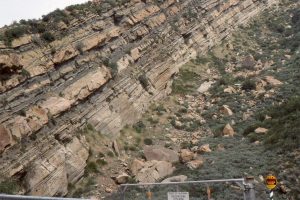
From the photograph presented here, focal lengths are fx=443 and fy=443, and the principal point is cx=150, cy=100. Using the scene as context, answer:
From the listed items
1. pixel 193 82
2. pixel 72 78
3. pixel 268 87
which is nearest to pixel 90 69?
pixel 72 78

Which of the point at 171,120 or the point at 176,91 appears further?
the point at 176,91

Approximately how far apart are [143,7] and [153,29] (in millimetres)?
1767

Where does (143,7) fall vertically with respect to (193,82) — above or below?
above

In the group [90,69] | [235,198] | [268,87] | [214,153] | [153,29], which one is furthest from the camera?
[153,29]

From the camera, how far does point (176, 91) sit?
28453 millimetres

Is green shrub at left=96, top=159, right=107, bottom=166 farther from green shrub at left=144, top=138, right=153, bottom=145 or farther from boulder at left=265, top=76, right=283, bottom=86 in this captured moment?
boulder at left=265, top=76, right=283, bottom=86

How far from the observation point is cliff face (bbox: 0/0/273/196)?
56.1 ft

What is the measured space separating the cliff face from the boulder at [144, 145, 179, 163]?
236 centimetres

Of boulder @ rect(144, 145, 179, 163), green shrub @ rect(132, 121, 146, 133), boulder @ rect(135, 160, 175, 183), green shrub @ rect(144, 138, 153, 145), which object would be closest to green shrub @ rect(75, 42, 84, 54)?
green shrub @ rect(132, 121, 146, 133)

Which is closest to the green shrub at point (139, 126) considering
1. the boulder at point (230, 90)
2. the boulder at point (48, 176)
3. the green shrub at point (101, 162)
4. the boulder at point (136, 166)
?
the boulder at point (136, 166)

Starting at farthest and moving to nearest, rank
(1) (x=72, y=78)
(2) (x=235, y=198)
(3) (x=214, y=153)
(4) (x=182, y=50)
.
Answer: (4) (x=182, y=50) → (1) (x=72, y=78) → (3) (x=214, y=153) → (2) (x=235, y=198)

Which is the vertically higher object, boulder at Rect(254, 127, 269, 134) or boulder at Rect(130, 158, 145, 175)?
boulder at Rect(130, 158, 145, 175)

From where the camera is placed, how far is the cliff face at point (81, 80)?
17094 mm

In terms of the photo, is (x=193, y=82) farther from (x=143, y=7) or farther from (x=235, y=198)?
(x=235, y=198)
